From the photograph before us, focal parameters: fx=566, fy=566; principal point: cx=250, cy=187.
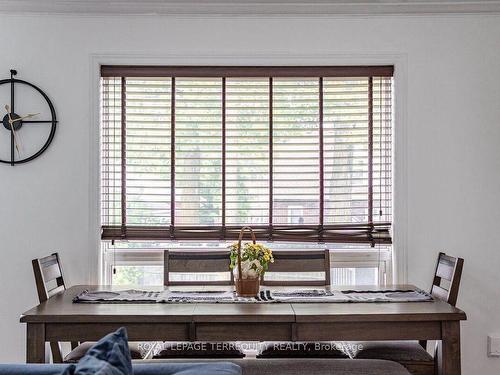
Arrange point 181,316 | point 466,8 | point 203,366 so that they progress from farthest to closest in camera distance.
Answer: point 466,8 < point 181,316 < point 203,366

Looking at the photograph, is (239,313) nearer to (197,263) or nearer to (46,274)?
(197,263)

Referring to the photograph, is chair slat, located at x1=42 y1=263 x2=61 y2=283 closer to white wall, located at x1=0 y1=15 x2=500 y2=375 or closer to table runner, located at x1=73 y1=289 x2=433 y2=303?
table runner, located at x1=73 y1=289 x2=433 y2=303

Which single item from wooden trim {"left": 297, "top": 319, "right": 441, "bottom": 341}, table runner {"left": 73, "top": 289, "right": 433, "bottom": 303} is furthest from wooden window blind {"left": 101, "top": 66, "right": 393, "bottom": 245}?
wooden trim {"left": 297, "top": 319, "right": 441, "bottom": 341}

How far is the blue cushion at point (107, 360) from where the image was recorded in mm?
1376

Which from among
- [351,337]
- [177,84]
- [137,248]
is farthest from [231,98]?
[351,337]

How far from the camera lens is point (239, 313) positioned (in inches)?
101

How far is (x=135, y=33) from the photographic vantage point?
11.9 ft

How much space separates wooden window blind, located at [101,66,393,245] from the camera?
12.1 feet

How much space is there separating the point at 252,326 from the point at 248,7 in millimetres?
2014

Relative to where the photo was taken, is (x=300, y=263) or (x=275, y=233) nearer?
(x=300, y=263)

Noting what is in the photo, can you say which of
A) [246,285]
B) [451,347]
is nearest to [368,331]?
[451,347]

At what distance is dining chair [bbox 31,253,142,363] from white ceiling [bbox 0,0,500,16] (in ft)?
5.13

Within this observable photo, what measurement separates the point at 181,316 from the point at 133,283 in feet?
4.01

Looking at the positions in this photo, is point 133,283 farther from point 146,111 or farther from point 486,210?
point 486,210
